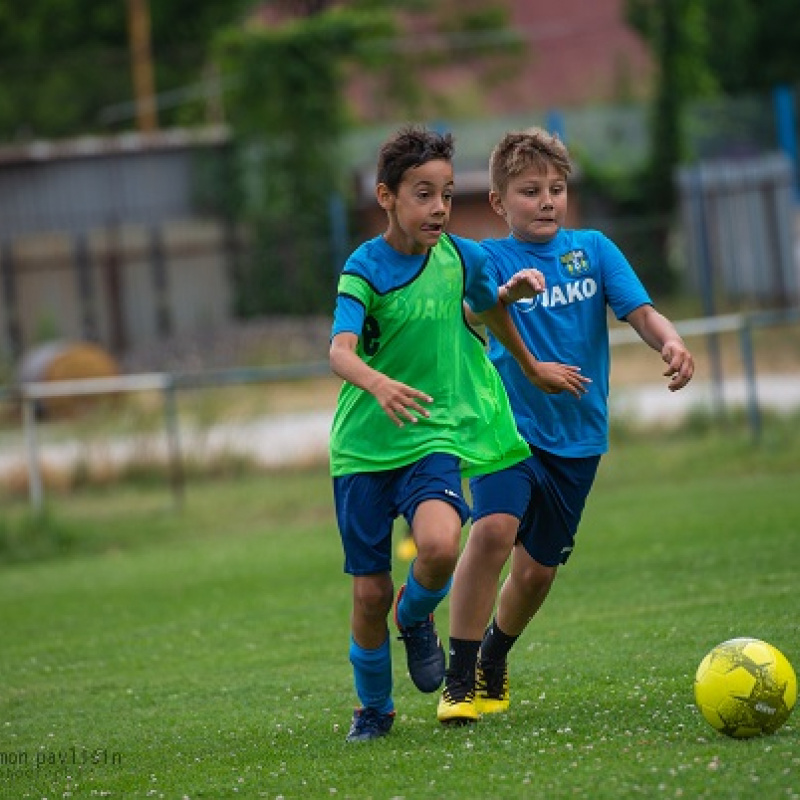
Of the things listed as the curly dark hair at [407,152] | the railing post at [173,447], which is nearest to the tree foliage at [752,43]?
the railing post at [173,447]

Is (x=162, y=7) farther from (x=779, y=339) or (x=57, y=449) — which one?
(x=57, y=449)

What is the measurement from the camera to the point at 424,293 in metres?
6.12

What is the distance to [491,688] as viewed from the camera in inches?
258

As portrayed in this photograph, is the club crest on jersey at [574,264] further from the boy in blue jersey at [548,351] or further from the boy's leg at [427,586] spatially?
the boy's leg at [427,586]

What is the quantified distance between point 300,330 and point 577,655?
A: 2094 centimetres

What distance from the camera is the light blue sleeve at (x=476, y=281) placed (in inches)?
246

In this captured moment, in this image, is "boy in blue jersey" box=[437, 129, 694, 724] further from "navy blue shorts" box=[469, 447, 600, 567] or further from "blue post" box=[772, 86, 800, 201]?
"blue post" box=[772, 86, 800, 201]

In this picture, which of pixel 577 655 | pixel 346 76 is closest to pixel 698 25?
pixel 346 76

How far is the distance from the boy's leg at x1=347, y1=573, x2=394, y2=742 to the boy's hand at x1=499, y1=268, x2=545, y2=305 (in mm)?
1086

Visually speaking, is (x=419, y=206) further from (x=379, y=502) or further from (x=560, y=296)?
(x=379, y=502)

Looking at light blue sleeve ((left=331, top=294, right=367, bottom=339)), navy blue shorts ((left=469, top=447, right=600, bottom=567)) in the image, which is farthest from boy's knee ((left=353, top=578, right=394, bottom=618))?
light blue sleeve ((left=331, top=294, right=367, bottom=339))

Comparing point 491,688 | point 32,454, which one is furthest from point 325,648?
point 32,454

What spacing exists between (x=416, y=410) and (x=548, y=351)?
0.78 metres

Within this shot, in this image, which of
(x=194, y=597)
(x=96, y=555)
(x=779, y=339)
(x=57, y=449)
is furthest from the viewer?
(x=779, y=339)
